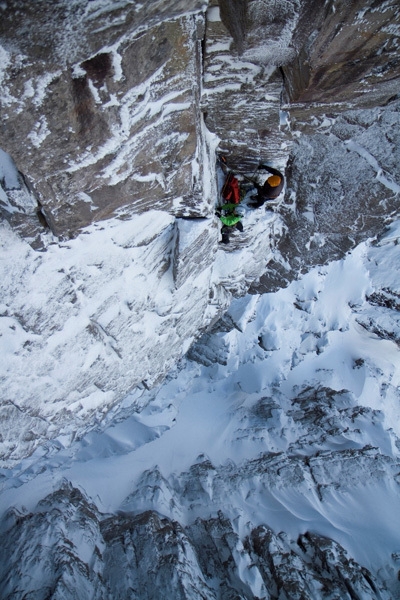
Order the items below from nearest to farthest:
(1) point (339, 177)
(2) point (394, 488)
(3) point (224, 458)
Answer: (1) point (339, 177) → (2) point (394, 488) → (3) point (224, 458)

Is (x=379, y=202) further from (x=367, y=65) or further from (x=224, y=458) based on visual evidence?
(x=224, y=458)

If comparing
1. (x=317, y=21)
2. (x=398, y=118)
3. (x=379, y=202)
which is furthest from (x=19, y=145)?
(x=379, y=202)

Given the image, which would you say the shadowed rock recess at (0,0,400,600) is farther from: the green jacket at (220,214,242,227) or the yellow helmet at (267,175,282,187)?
the yellow helmet at (267,175,282,187)

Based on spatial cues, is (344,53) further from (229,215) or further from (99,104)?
(229,215)

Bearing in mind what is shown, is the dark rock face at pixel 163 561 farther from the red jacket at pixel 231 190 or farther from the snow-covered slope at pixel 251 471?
the red jacket at pixel 231 190

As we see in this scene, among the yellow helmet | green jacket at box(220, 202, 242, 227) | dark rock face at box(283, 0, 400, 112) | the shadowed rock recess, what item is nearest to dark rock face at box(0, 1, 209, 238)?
the shadowed rock recess
